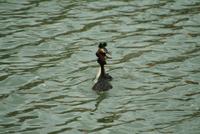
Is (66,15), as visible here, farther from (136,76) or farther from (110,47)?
(136,76)

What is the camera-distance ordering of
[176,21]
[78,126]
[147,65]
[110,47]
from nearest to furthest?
[78,126] → [147,65] → [110,47] → [176,21]

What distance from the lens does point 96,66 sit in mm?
19406

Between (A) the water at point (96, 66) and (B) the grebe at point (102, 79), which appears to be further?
(B) the grebe at point (102, 79)

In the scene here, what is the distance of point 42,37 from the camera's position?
72.9ft

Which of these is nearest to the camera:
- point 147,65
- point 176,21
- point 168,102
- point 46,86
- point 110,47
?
point 168,102

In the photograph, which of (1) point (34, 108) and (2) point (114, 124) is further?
(1) point (34, 108)

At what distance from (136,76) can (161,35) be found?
4.13 meters

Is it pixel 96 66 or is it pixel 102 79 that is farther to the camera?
pixel 96 66

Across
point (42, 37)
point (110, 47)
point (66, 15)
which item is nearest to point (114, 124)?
point (110, 47)

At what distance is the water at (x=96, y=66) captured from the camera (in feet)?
49.6

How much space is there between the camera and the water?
15.1 m

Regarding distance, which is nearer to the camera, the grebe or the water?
the water

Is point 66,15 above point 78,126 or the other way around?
above

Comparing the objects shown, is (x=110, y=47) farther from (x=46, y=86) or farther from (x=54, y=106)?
Answer: (x=54, y=106)
